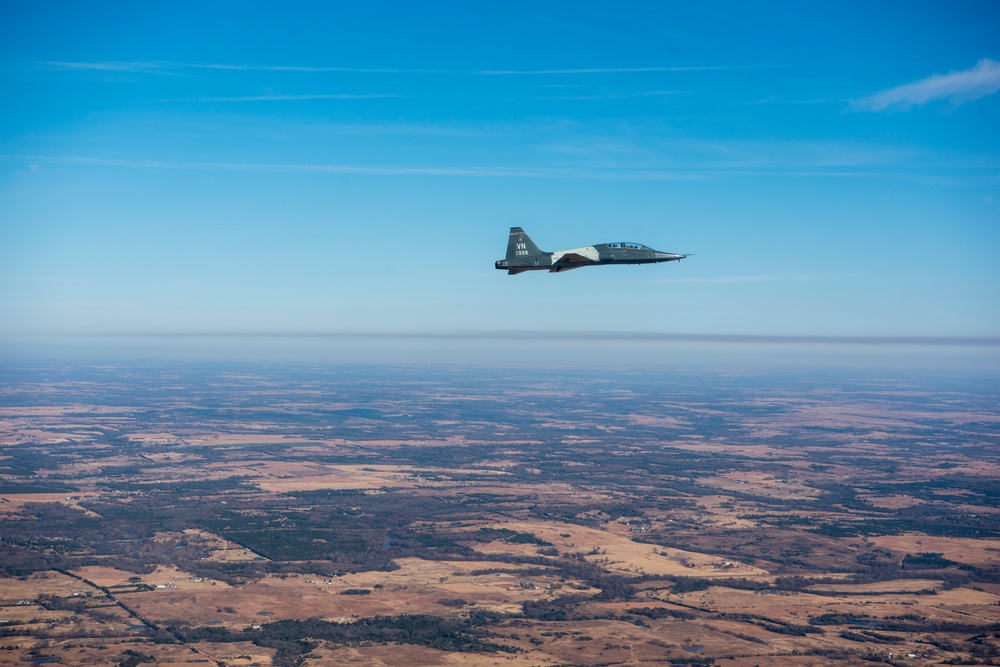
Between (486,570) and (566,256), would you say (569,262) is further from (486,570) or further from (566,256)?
(486,570)

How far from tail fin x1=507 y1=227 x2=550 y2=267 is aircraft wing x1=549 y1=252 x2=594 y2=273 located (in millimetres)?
1102

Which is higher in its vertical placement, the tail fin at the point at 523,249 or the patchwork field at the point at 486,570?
the tail fin at the point at 523,249

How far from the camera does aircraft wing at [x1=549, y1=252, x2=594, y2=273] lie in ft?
176

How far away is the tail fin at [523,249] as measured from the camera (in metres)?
53.2

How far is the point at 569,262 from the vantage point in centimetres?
5416

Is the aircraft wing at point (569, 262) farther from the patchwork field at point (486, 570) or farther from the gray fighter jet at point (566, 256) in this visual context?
the patchwork field at point (486, 570)

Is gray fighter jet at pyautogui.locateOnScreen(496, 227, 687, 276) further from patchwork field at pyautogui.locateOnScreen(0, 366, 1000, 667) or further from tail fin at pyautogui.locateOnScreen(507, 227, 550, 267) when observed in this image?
patchwork field at pyautogui.locateOnScreen(0, 366, 1000, 667)

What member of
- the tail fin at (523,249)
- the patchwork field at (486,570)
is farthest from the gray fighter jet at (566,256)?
the patchwork field at (486,570)

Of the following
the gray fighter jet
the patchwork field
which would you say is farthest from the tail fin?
the patchwork field

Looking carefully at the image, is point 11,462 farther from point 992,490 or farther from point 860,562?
point 992,490

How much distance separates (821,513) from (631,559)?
53163 millimetres

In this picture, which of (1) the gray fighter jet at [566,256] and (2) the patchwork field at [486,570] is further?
(2) the patchwork field at [486,570]

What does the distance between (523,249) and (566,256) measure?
9.13 ft

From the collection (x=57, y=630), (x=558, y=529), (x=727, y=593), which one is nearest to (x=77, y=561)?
(x=57, y=630)
